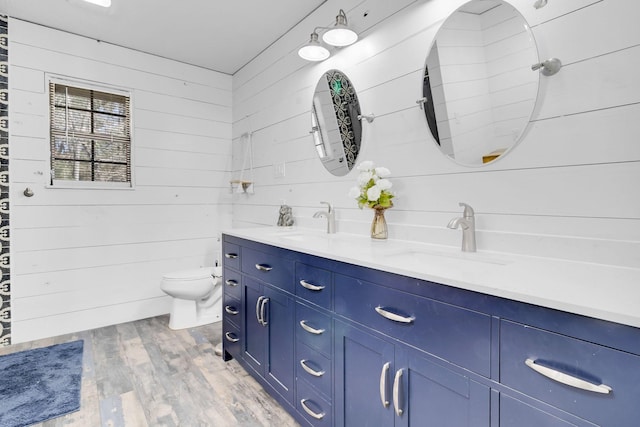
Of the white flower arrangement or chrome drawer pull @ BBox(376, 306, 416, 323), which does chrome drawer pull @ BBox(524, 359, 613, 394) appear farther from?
the white flower arrangement

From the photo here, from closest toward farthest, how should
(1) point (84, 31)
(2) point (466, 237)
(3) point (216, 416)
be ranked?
(2) point (466, 237)
(3) point (216, 416)
(1) point (84, 31)

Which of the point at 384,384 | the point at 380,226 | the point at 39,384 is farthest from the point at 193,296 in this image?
the point at 384,384

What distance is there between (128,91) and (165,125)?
42 centimetres

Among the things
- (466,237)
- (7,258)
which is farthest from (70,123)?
(466,237)

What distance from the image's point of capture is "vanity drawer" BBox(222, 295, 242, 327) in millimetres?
2152

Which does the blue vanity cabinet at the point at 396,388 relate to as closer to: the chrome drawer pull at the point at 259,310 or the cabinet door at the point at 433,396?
the cabinet door at the point at 433,396

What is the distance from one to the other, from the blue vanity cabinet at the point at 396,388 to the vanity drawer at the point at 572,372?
0.12 metres

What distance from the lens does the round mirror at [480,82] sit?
4.22ft

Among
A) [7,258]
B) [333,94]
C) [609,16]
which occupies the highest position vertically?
[333,94]

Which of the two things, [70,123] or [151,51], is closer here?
[70,123]

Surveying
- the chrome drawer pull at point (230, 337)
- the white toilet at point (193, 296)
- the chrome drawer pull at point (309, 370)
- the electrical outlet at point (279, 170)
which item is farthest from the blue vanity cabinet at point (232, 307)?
the electrical outlet at point (279, 170)

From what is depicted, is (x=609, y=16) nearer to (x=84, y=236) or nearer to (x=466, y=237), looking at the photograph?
(x=466, y=237)

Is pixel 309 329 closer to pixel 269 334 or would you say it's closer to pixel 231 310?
pixel 269 334

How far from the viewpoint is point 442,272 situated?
100 centimetres
